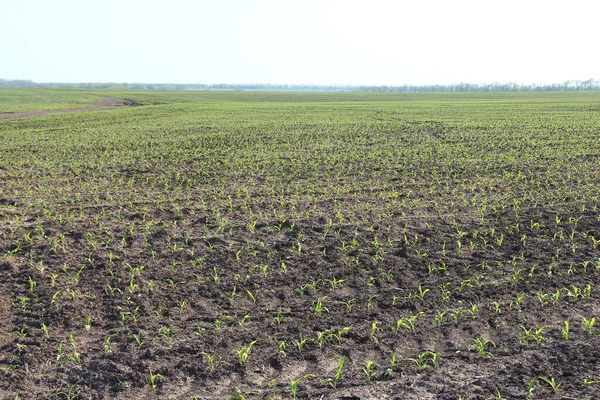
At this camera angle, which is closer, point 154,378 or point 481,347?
point 154,378

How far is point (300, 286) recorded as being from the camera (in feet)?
19.8

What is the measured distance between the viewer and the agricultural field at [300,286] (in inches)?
168

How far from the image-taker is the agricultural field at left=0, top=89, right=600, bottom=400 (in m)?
4.27

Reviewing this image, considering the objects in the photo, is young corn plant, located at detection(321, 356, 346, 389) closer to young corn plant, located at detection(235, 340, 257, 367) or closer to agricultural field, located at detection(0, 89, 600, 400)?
agricultural field, located at detection(0, 89, 600, 400)

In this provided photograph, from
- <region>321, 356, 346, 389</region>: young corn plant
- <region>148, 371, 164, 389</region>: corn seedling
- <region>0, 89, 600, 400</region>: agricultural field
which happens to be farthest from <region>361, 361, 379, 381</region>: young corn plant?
<region>148, 371, 164, 389</region>: corn seedling

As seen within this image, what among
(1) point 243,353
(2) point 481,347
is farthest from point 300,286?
(2) point 481,347

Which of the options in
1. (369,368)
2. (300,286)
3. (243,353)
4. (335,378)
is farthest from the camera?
(300,286)

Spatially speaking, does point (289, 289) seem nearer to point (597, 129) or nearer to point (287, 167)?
point (287, 167)

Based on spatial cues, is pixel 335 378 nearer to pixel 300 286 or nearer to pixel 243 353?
pixel 243 353

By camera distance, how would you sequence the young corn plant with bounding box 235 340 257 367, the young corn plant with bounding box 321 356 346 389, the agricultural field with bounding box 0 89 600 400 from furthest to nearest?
the young corn plant with bounding box 235 340 257 367 < the agricultural field with bounding box 0 89 600 400 < the young corn plant with bounding box 321 356 346 389

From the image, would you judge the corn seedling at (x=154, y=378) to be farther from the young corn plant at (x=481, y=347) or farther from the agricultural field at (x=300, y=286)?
the young corn plant at (x=481, y=347)

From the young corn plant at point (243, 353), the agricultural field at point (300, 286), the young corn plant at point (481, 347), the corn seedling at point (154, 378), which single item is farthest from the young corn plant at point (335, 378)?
the corn seedling at point (154, 378)

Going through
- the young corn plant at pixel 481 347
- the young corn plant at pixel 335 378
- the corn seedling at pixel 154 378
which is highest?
the young corn plant at pixel 481 347

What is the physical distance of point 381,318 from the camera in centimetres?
524
